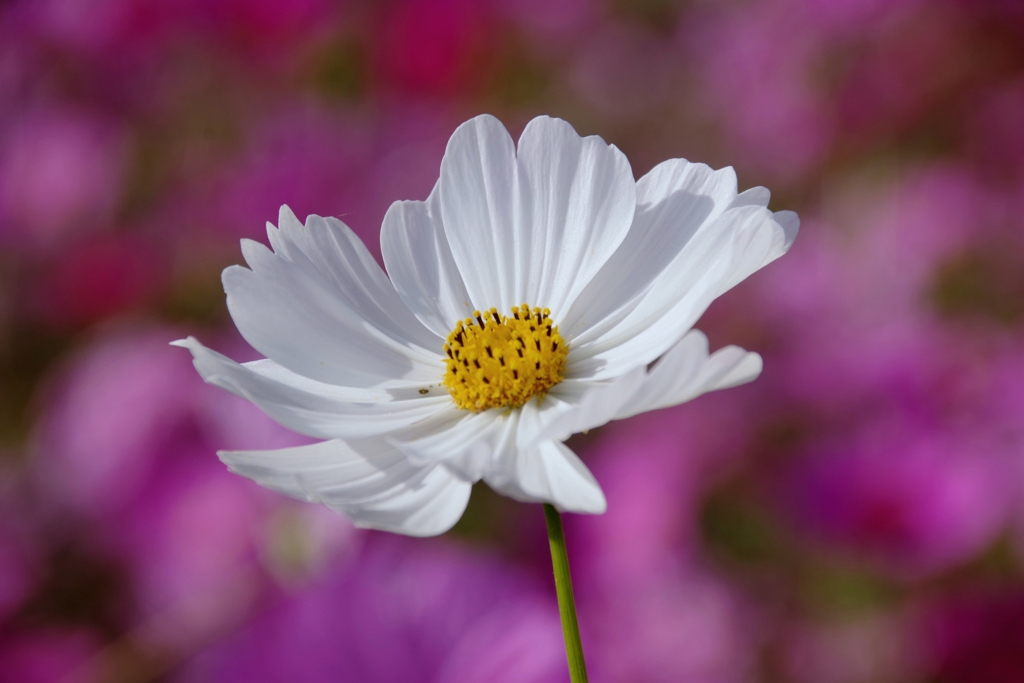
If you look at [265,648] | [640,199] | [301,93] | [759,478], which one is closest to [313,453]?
[640,199]

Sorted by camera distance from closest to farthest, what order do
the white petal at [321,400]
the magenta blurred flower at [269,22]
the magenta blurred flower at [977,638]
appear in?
the white petal at [321,400] → the magenta blurred flower at [977,638] → the magenta blurred flower at [269,22]

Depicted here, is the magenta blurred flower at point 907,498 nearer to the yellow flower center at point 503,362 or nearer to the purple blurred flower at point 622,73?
the yellow flower center at point 503,362

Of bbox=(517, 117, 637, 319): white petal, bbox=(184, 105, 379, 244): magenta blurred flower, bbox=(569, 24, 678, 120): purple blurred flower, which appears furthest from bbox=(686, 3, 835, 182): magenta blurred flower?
bbox=(517, 117, 637, 319): white petal

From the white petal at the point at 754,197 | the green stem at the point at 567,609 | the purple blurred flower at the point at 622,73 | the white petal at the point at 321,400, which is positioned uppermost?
the purple blurred flower at the point at 622,73

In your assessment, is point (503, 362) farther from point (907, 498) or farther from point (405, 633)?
point (907, 498)

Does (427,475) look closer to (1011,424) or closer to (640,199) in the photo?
(640,199)

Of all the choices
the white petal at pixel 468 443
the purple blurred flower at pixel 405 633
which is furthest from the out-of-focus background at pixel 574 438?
the white petal at pixel 468 443

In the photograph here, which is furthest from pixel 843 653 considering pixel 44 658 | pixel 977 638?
pixel 44 658

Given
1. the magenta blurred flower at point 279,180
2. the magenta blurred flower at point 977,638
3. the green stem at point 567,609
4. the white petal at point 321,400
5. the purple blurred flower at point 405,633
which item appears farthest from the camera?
the magenta blurred flower at point 279,180
